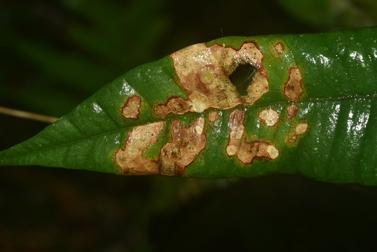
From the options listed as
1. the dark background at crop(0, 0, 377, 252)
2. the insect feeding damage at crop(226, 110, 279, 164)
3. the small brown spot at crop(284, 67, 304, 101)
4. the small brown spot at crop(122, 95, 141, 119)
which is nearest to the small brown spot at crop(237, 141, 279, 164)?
the insect feeding damage at crop(226, 110, 279, 164)

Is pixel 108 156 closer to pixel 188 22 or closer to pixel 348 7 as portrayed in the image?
pixel 348 7

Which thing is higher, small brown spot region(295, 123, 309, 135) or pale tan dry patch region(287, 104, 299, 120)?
pale tan dry patch region(287, 104, 299, 120)

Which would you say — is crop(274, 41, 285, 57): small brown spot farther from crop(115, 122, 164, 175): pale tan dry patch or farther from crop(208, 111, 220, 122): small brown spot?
crop(115, 122, 164, 175): pale tan dry patch

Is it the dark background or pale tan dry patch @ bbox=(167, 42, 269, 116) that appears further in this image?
the dark background

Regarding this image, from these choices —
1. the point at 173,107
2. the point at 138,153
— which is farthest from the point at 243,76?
the point at 138,153

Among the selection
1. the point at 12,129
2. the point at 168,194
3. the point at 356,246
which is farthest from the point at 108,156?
the point at 12,129

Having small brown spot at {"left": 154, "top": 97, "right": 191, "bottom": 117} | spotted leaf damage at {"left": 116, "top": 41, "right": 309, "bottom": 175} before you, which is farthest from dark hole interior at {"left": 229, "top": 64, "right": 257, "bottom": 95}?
small brown spot at {"left": 154, "top": 97, "right": 191, "bottom": 117}
